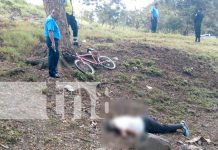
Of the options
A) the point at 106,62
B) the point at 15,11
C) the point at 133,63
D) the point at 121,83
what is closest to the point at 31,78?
the point at 121,83

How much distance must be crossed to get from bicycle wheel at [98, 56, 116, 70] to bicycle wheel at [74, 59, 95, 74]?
57cm

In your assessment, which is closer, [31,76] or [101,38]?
[31,76]

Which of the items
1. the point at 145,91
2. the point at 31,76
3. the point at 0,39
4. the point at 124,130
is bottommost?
the point at 145,91

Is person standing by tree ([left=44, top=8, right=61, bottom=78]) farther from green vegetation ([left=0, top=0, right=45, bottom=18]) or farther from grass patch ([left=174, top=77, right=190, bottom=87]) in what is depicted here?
green vegetation ([left=0, top=0, right=45, bottom=18])

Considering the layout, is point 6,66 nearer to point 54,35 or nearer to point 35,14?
point 54,35

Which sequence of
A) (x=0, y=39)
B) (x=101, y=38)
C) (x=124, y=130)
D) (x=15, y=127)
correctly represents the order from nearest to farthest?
(x=124, y=130) < (x=15, y=127) < (x=0, y=39) < (x=101, y=38)

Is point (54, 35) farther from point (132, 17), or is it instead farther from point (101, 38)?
point (132, 17)

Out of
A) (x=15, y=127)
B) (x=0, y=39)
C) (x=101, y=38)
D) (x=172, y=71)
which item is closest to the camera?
(x=15, y=127)

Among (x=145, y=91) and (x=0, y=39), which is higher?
(x=0, y=39)

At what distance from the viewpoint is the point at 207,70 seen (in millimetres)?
11891

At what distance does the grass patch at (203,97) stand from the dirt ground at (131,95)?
118mm

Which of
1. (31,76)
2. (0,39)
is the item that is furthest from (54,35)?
(0,39)

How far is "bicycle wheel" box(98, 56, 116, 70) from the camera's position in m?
10.0

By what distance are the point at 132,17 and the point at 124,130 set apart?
25.1 m
